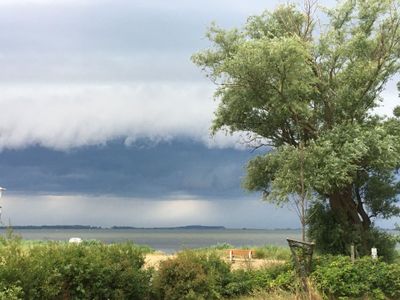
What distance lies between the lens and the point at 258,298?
1336 cm

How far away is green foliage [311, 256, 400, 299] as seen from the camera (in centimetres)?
1409

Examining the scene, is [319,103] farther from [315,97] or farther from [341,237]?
[341,237]

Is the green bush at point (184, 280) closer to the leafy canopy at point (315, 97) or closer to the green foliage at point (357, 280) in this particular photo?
the green foliage at point (357, 280)

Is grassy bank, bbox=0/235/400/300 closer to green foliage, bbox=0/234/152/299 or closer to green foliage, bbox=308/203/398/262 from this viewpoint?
green foliage, bbox=0/234/152/299

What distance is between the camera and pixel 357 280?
14352 mm

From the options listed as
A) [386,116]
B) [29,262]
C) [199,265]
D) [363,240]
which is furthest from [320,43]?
[29,262]

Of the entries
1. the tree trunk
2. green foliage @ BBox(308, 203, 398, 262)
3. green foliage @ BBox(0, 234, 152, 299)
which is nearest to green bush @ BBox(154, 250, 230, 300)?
green foliage @ BBox(0, 234, 152, 299)

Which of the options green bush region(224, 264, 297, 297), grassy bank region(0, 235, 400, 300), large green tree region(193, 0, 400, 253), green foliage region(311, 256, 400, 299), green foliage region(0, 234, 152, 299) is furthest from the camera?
large green tree region(193, 0, 400, 253)

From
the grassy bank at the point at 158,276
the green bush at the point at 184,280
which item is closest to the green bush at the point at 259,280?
the grassy bank at the point at 158,276

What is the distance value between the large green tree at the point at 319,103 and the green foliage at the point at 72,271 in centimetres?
765

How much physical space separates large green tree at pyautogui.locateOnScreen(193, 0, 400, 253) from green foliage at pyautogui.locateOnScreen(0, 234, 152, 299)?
7649mm

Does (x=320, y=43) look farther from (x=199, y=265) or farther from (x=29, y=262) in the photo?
(x=29, y=262)

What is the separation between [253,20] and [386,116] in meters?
6.98

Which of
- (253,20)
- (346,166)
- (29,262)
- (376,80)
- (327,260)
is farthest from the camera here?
(253,20)
